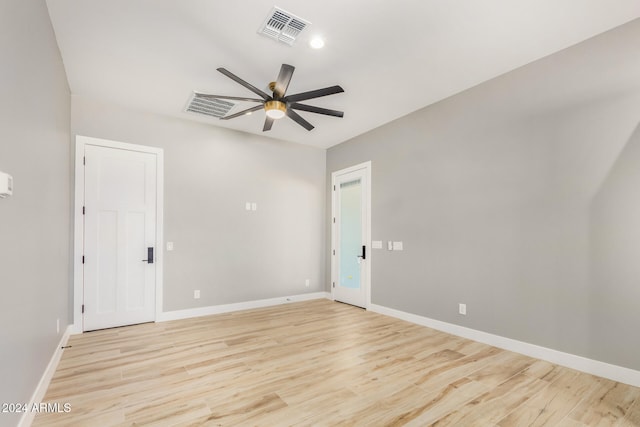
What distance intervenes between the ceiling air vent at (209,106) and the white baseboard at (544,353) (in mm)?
4029

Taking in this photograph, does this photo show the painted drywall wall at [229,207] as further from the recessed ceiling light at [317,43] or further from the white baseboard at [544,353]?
the recessed ceiling light at [317,43]

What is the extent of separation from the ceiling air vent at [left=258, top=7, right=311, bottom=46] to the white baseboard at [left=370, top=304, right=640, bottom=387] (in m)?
3.81

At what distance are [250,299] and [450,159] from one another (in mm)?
3892

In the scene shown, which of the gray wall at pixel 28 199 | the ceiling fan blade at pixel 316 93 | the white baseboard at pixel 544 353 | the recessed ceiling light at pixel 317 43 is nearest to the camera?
the gray wall at pixel 28 199

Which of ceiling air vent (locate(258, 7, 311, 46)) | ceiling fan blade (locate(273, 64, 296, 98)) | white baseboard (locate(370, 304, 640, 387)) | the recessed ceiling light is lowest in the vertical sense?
white baseboard (locate(370, 304, 640, 387))

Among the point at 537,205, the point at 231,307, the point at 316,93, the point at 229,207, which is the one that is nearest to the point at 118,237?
the point at 229,207

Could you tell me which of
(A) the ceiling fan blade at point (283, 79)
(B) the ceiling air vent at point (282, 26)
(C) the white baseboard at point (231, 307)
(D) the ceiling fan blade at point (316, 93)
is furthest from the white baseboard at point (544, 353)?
(B) the ceiling air vent at point (282, 26)

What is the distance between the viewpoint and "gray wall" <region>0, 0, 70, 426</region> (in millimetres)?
1571

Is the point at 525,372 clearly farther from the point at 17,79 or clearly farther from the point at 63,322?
the point at 63,322

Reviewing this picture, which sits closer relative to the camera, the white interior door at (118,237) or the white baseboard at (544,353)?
the white baseboard at (544,353)

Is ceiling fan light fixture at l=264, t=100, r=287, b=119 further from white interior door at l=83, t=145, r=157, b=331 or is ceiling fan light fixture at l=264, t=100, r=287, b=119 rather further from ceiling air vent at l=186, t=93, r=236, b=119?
white interior door at l=83, t=145, r=157, b=331

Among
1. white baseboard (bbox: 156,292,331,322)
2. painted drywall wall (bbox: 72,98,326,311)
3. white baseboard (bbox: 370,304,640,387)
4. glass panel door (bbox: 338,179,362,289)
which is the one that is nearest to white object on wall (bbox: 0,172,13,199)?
painted drywall wall (bbox: 72,98,326,311)

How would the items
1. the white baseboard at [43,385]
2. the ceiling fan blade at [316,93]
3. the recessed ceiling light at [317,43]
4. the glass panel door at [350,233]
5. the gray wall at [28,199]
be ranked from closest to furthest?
1. the gray wall at [28,199]
2. the white baseboard at [43,385]
3. the recessed ceiling light at [317,43]
4. the ceiling fan blade at [316,93]
5. the glass panel door at [350,233]

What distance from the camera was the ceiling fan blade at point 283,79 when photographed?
258cm
